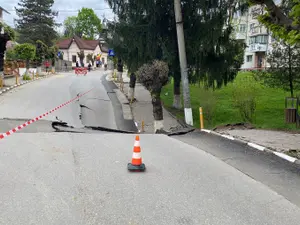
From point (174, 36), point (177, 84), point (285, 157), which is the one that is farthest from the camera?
point (177, 84)

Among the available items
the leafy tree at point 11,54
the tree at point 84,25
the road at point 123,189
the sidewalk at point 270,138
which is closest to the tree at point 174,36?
the sidewalk at point 270,138

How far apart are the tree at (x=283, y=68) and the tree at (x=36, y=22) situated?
56.8 meters

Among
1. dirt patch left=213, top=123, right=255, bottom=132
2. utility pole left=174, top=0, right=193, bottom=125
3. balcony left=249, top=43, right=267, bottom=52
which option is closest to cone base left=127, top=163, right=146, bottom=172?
dirt patch left=213, top=123, right=255, bottom=132

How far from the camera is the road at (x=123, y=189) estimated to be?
15.3 ft

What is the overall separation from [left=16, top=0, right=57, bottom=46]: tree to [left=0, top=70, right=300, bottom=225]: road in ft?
203

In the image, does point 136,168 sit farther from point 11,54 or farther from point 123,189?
point 11,54

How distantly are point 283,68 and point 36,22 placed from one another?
6061 centimetres

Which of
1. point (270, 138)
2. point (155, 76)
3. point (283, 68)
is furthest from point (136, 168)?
point (283, 68)

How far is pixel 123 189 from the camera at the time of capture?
18.7ft

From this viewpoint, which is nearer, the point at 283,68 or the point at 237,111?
the point at 283,68

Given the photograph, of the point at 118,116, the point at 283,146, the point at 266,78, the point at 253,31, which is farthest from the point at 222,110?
the point at 253,31

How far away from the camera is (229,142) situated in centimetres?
1030

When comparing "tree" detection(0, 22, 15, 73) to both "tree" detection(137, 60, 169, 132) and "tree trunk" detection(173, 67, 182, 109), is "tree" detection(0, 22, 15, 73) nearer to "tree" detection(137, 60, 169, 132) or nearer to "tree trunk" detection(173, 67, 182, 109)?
"tree trunk" detection(173, 67, 182, 109)

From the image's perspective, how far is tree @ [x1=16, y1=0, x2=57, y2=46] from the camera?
66750 mm
